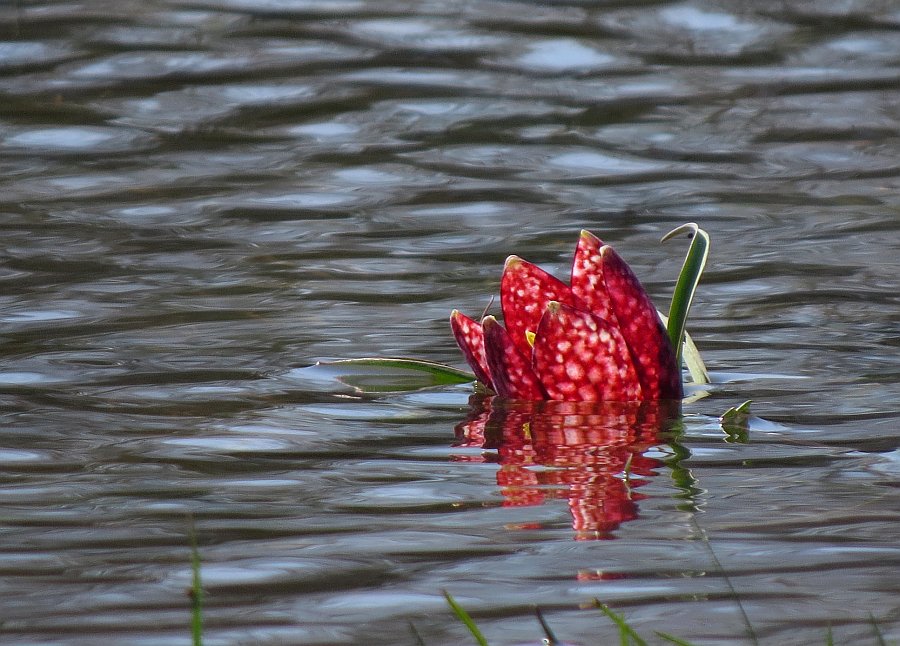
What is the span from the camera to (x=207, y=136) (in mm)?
6152

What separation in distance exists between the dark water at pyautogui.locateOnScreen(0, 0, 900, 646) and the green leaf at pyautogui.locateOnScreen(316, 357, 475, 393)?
47mm

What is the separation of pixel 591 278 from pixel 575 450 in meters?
0.40

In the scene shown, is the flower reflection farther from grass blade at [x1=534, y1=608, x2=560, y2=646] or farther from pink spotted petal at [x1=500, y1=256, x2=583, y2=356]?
grass blade at [x1=534, y1=608, x2=560, y2=646]

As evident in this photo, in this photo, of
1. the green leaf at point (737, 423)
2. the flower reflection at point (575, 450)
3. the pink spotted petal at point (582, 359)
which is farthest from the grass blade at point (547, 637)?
the pink spotted petal at point (582, 359)

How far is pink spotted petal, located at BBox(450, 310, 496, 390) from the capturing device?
298cm

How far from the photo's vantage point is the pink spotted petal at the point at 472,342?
117 inches

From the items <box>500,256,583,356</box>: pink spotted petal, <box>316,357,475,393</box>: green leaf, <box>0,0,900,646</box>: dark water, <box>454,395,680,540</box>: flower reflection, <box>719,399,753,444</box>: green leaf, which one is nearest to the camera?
<box>0,0,900,646</box>: dark water

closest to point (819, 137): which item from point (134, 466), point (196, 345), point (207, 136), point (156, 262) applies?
point (207, 136)

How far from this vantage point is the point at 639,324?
2.87 metres

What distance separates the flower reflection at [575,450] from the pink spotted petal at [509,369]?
2cm

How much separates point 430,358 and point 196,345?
1.73 feet

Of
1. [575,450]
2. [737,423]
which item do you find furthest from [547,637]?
[737,423]

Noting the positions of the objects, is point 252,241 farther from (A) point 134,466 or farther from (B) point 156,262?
(A) point 134,466

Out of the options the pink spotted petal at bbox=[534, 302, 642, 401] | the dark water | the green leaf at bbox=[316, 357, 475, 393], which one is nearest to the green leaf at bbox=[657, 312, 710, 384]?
the dark water
